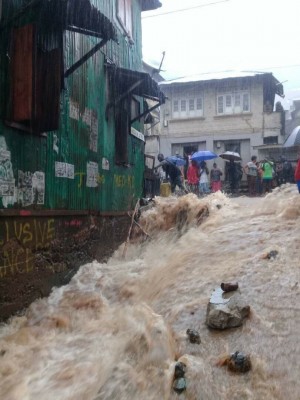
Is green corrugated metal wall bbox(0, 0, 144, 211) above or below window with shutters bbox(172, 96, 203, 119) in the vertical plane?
below

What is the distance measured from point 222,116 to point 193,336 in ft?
72.9

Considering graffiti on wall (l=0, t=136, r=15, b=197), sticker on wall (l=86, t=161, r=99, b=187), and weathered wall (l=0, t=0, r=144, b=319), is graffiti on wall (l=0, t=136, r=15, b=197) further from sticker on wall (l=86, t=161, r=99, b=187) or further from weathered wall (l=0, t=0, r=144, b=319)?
sticker on wall (l=86, t=161, r=99, b=187)

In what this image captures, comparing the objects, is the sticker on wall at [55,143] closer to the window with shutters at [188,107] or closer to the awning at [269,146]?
the awning at [269,146]

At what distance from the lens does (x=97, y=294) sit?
7.34 metres

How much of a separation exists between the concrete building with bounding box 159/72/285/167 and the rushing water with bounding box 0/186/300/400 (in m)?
16.5

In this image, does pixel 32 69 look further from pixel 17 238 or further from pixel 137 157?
pixel 137 157

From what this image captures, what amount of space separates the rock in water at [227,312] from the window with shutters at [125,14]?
8.18 meters

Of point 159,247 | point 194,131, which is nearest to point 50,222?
point 159,247

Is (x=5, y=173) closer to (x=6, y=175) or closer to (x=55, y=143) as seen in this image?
(x=6, y=175)

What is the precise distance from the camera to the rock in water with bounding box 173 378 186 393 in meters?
3.74

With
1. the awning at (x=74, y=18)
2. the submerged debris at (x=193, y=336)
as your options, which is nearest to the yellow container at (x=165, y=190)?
the awning at (x=74, y=18)

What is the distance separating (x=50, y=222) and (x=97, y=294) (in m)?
1.52

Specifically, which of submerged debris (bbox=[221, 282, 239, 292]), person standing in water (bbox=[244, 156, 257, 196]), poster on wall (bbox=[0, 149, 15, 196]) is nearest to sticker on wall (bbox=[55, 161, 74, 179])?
poster on wall (bbox=[0, 149, 15, 196])

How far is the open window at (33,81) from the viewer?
5871 millimetres
